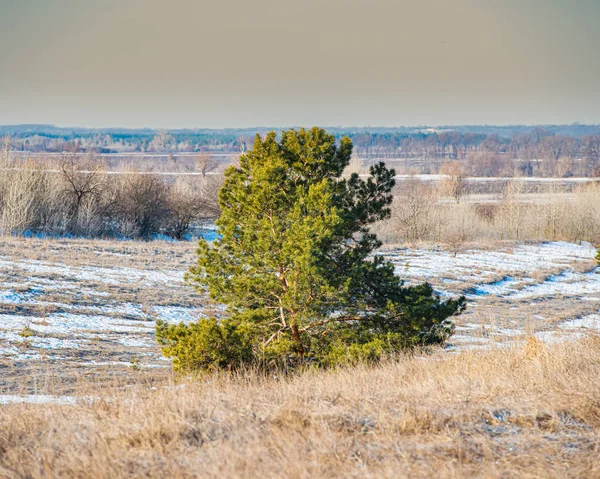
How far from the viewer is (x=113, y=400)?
5.76m

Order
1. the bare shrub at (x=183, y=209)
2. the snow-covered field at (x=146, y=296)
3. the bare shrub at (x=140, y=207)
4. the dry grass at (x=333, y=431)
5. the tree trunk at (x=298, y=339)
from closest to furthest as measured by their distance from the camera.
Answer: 1. the dry grass at (x=333, y=431)
2. the tree trunk at (x=298, y=339)
3. the snow-covered field at (x=146, y=296)
4. the bare shrub at (x=140, y=207)
5. the bare shrub at (x=183, y=209)

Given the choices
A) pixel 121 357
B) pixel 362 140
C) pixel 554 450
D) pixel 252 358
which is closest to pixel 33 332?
pixel 121 357

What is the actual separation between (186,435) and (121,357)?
393 inches

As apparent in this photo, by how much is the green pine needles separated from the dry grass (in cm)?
322

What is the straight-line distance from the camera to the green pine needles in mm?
9188

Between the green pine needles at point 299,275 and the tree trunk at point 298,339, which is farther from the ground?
the green pine needles at point 299,275

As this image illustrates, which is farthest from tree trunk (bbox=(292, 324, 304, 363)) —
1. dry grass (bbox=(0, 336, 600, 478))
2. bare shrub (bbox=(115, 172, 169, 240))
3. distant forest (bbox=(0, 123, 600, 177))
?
distant forest (bbox=(0, 123, 600, 177))

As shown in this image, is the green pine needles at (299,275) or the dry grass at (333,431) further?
the green pine needles at (299,275)

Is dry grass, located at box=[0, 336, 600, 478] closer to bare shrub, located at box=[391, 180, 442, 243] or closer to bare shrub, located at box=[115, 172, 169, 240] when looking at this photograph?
bare shrub, located at box=[391, 180, 442, 243]

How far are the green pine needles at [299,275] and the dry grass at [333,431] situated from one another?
322 centimetres

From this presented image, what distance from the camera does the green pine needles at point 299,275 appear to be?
9188mm

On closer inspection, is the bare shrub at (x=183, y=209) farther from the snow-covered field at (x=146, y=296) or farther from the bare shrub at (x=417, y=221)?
the bare shrub at (x=417, y=221)

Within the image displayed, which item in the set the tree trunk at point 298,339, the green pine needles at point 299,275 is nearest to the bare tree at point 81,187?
the green pine needles at point 299,275

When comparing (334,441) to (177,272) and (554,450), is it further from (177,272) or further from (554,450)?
(177,272)
